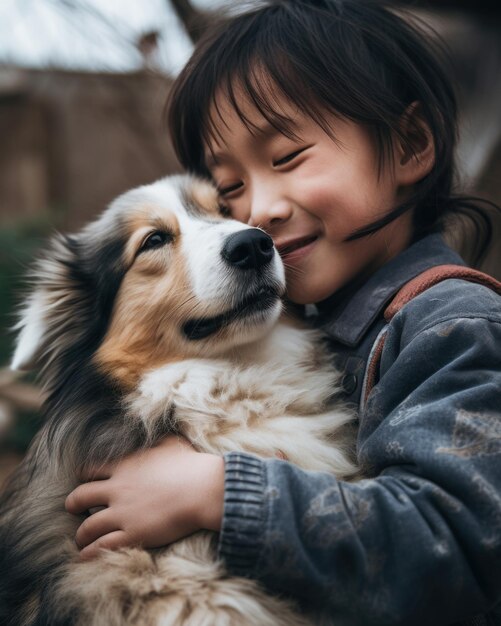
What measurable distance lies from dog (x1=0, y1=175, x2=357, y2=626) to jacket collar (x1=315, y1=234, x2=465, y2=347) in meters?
0.20

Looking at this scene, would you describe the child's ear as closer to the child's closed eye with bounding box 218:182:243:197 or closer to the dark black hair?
the dark black hair

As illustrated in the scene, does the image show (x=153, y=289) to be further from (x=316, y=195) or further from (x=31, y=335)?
(x=316, y=195)

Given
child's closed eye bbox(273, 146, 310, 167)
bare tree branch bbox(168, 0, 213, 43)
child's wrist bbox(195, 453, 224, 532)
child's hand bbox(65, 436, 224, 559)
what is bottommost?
child's hand bbox(65, 436, 224, 559)

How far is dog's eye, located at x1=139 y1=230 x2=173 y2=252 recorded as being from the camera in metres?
2.23

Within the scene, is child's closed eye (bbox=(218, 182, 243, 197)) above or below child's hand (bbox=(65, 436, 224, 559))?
above

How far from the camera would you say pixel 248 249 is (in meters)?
1.96

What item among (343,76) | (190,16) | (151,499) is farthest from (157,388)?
(190,16)

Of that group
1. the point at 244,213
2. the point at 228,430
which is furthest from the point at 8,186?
the point at 228,430

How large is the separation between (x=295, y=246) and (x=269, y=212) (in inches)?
6.5

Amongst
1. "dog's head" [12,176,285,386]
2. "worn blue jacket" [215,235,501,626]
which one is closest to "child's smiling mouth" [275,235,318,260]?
"dog's head" [12,176,285,386]

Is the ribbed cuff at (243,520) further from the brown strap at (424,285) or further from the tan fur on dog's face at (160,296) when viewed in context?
the tan fur on dog's face at (160,296)

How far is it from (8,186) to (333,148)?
7452mm

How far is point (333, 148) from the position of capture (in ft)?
6.75

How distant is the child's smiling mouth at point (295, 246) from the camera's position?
2154 mm
